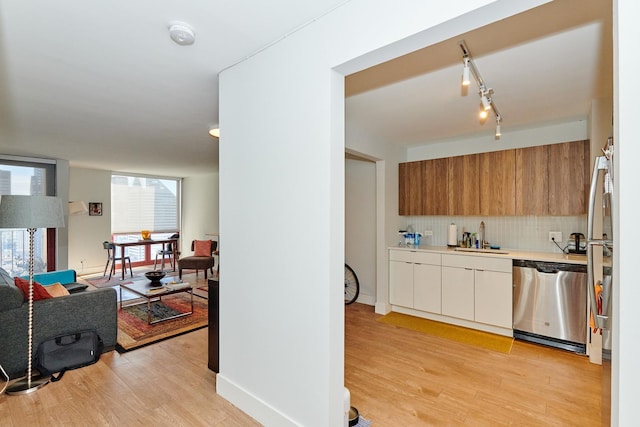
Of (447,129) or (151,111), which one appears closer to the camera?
(151,111)

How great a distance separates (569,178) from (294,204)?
3.19m

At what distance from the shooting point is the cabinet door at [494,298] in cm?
333

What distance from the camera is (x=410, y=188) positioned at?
440 centimetres

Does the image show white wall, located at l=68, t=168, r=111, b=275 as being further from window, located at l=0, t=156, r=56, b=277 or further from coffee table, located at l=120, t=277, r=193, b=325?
coffee table, located at l=120, t=277, r=193, b=325

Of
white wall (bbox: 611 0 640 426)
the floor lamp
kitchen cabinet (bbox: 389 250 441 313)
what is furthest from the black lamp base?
kitchen cabinet (bbox: 389 250 441 313)

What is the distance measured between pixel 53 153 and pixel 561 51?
6.72 m

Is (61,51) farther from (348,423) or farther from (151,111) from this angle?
(348,423)

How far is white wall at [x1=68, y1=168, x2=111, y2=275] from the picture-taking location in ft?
21.4

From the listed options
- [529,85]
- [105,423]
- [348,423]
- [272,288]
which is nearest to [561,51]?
[529,85]

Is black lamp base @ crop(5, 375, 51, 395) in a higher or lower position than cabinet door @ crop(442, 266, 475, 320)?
lower

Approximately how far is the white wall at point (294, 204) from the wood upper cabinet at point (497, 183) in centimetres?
280

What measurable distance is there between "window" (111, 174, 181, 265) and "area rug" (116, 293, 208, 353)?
3.71 metres

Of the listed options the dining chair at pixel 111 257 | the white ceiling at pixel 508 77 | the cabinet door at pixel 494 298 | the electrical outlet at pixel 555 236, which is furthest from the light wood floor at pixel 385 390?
the dining chair at pixel 111 257

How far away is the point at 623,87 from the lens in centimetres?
91
